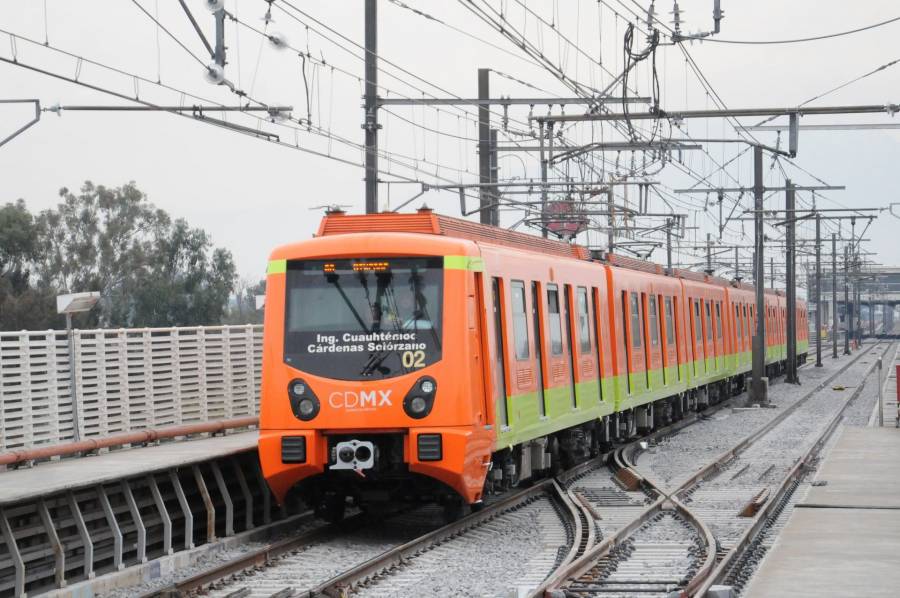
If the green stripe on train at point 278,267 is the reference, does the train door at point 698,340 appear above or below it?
below

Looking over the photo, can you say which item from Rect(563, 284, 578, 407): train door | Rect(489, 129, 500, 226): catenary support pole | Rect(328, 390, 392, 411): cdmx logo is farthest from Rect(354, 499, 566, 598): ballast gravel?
Rect(489, 129, 500, 226): catenary support pole

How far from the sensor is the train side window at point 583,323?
1920cm

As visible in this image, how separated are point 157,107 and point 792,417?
745 inches

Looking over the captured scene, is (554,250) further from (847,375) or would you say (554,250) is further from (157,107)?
(847,375)

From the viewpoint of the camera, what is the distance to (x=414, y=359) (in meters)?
13.5

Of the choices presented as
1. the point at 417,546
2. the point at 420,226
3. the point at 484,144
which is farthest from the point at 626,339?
the point at 417,546

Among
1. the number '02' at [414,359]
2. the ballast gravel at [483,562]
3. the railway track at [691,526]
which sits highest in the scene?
the number '02' at [414,359]

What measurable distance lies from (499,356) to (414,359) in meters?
1.58

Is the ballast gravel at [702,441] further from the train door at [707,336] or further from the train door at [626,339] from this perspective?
the train door at [707,336]

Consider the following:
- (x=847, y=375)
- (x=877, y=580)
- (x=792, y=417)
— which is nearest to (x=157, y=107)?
(x=877, y=580)

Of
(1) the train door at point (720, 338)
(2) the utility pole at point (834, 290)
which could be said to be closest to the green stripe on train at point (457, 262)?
(1) the train door at point (720, 338)

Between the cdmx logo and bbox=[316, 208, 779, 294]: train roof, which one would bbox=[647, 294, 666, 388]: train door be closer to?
bbox=[316, 208, 779, 294]: train roof

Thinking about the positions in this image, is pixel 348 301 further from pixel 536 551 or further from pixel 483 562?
pixel 536 551

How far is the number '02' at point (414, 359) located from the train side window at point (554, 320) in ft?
13.0
